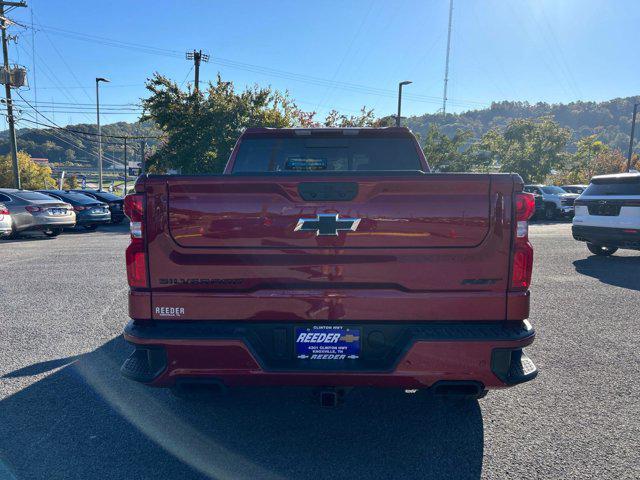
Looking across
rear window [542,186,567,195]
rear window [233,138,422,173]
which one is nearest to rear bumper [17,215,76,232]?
rear window [233,138,422,173]

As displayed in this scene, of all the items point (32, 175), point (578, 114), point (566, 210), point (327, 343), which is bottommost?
point (566, 210)

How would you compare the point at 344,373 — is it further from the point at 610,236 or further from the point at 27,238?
the point at 27,238

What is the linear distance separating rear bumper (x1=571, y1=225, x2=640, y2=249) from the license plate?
8987 mm

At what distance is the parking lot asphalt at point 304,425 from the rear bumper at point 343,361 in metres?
0.44

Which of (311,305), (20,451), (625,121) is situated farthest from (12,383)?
(625,121)

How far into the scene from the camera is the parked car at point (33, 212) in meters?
13.9

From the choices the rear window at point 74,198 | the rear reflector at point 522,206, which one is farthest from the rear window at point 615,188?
the rear window at point 74,198

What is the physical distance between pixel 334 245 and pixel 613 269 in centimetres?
891

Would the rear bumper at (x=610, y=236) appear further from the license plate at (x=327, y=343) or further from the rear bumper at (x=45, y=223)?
the rear bumper at (x=45, y=223)

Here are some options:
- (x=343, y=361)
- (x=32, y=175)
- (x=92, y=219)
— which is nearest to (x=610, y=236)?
(x=343, y=361)

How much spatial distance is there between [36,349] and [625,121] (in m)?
142

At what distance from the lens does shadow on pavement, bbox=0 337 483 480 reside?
269 cm

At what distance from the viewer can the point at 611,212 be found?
386 inches

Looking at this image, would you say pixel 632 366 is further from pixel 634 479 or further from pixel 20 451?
pixel 20 451
